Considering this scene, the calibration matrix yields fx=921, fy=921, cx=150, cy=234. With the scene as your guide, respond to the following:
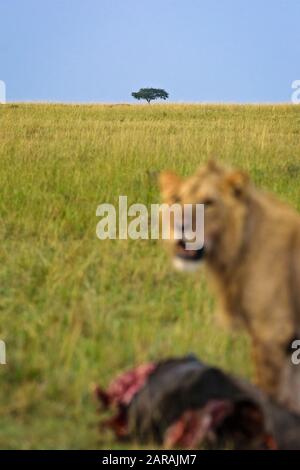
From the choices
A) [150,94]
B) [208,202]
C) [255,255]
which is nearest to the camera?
[208,202]

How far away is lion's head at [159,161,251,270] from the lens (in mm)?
4262

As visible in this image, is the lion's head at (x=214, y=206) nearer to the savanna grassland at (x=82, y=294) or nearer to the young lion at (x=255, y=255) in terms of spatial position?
the young lion at (x=255, y=255)

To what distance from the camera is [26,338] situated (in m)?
5.80

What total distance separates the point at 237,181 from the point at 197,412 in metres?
1.10

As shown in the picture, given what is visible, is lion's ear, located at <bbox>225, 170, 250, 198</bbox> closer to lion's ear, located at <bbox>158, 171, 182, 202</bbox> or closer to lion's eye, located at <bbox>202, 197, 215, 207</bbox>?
lion's eye, located at <bbox>202, 197, 215, 207</bbox>

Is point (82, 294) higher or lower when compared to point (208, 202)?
lower

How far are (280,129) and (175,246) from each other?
21287 millimetres

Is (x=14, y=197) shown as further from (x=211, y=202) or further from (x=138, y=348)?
(x=211, y=202)

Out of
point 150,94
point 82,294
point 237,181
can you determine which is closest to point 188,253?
point 237,181

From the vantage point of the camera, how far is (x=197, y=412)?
432 centimetres

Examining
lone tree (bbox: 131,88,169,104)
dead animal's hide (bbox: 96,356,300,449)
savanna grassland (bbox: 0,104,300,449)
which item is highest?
lone tree (bbox: 131,88,169,104)

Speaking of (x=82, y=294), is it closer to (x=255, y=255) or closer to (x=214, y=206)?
(x=255, y=255)

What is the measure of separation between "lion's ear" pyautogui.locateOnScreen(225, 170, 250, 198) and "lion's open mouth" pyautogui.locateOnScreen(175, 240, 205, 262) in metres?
Result: 0.32

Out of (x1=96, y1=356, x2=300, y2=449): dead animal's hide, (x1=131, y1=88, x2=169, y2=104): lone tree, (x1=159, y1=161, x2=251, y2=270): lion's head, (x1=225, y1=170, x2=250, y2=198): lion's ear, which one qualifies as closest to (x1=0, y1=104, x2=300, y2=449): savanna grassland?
(x1=96, y1=356, x2=300, y2=449): dead animal's hide
